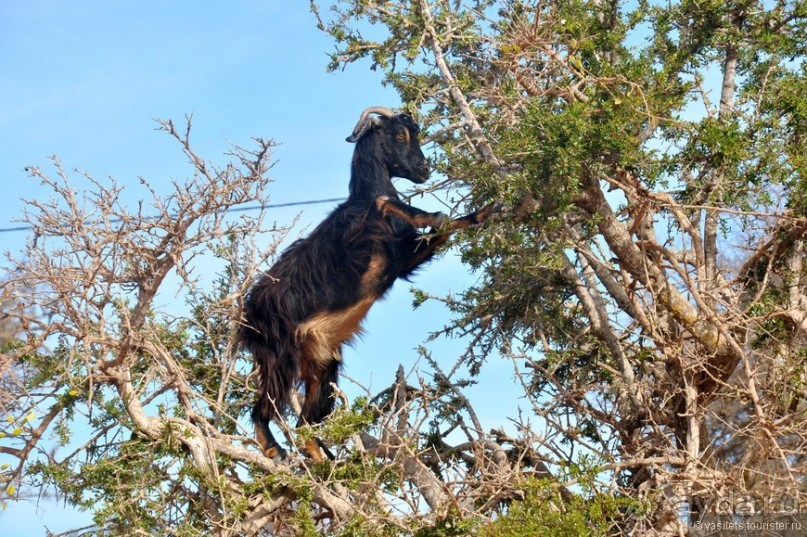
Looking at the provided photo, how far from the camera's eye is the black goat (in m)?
6.42

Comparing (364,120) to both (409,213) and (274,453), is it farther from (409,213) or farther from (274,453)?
(274,453)

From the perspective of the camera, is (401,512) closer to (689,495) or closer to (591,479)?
(591,479)

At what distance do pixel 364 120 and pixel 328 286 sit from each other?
1520 mm

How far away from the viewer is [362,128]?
7.39 m

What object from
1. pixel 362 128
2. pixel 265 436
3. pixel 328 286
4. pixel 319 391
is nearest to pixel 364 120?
pixel 362 128

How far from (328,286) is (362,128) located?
1431 millimetres

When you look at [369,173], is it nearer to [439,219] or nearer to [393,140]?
[393,140]

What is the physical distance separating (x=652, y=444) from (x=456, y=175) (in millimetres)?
2046

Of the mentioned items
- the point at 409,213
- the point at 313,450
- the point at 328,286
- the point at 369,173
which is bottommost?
the point at 313,450

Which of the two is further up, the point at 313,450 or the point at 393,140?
the point at 393,140

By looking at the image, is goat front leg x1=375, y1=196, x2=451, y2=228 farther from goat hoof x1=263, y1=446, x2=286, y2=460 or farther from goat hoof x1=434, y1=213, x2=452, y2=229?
goat hoof x1=263, y1=446, x2=286, y2=460

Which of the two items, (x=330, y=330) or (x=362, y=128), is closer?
(x=330, y=330)

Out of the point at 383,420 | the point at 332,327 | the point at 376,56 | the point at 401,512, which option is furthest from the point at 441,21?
the point at 401,512

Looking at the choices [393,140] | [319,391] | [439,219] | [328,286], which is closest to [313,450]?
[319,391]
